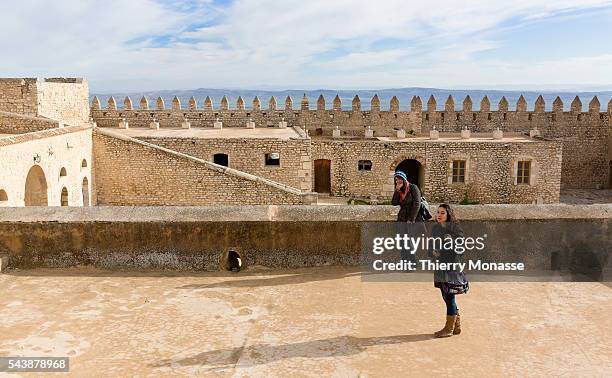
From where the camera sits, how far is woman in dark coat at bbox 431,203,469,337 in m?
3.34

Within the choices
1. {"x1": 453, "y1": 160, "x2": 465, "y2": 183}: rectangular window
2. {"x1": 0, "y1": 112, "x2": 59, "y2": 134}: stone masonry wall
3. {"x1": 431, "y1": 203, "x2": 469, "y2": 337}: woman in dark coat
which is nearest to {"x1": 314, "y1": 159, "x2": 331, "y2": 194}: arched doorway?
{"x1": 453, "y1": 160, "x2": 465, "y2": 183}: rectangular window

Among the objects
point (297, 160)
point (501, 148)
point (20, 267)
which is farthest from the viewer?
point (501, 148)

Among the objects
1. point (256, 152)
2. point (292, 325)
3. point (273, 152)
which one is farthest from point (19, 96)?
point (292, 325)

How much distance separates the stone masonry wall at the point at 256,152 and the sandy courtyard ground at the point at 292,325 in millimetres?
17036

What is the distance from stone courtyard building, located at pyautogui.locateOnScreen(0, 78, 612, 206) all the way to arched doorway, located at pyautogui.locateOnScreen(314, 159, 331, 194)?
5cm

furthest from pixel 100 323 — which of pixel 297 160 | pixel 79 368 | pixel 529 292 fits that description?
pixel 297 160

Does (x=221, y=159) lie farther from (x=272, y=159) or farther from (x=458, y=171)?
(x=458, y=171)

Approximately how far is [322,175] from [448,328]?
20585mm

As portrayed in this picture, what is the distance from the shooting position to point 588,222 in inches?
181

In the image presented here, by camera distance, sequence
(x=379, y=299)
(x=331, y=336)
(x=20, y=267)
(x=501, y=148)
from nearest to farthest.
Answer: (x=331, y=336) → (x=379, y=299) → (x=20, y=267) → (x=501, y=148)

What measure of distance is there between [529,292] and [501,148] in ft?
66.7

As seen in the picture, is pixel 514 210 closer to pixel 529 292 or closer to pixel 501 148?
pixel 529 292

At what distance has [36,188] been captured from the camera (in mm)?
15297

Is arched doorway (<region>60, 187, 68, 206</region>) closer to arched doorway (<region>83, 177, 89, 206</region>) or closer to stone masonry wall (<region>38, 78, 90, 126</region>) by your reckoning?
arched doorway (<region>83, 177, 89, 206</region>)
